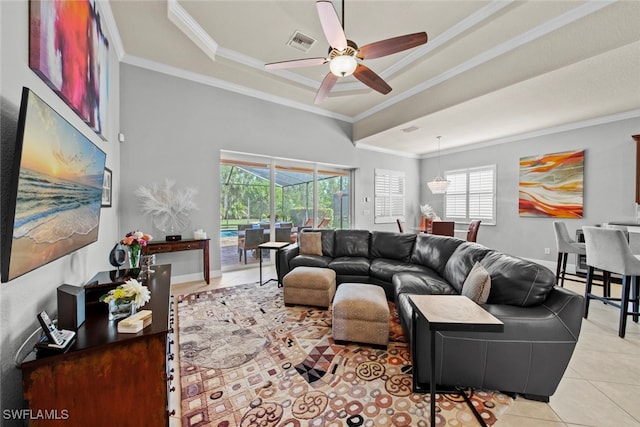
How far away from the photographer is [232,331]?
253 centimetres

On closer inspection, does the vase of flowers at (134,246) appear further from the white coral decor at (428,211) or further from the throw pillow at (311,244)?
the white coral decor at (428,211)

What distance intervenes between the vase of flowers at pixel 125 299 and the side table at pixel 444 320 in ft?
5.17

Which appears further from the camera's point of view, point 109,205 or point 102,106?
point 109,205

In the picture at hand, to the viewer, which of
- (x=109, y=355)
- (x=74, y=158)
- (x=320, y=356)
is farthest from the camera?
(x=320, y=356)

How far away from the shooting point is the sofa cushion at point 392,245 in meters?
3.75

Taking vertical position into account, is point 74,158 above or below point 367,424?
above

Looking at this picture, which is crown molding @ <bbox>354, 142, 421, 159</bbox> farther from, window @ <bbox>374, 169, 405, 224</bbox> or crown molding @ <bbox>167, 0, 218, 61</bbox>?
crown molding @ <bbox>167, 0, 218, 61</bbox>

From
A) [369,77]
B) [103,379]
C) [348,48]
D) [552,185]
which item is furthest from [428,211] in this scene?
[103,379]

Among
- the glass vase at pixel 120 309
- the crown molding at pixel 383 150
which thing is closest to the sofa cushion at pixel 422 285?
the glass vase at pixel 120 309

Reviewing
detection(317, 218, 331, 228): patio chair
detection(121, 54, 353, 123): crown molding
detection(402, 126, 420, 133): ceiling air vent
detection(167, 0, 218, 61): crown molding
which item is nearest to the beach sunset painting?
detection(167, 0, 218, 61): crown molding

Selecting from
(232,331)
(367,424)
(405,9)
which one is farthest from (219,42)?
(367,424)

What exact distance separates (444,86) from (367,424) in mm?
4511

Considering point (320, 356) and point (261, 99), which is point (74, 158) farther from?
point (261, 99)

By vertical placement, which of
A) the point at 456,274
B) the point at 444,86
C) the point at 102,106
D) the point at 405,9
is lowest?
the point at 456,274
